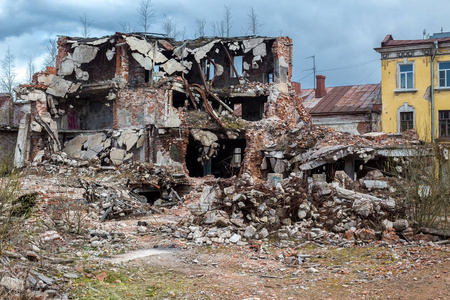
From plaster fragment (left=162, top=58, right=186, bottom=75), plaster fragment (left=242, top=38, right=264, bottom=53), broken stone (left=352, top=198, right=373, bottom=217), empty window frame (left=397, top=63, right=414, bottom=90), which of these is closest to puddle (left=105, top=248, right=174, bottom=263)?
broken stone (left=352, top=198, right=373, bottom=217)

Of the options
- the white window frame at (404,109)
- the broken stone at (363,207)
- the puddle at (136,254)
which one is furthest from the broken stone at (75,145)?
the white window frame at (404,109)

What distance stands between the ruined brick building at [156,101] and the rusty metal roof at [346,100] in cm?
382

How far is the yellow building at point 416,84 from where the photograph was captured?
22.2m

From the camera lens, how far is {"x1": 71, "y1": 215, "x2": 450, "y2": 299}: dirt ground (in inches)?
235

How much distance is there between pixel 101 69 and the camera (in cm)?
2214

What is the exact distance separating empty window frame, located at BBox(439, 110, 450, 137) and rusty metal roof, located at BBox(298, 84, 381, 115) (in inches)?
121

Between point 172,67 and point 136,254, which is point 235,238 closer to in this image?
point 136,254

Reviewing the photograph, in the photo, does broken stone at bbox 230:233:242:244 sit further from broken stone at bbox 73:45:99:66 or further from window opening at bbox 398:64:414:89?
window opening at bbox 398:64:414:89

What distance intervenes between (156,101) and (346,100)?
39.1ft

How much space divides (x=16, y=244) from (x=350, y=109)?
69.0 ft

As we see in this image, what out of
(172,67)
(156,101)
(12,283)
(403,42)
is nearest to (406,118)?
(403,42)

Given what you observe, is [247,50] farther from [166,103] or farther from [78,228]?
[78,228]

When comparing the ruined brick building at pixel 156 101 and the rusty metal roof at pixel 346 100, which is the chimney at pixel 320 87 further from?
the ruined brick building at pixel 156 101

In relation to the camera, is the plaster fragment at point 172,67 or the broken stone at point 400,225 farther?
the plaster fragment at point 172,67
